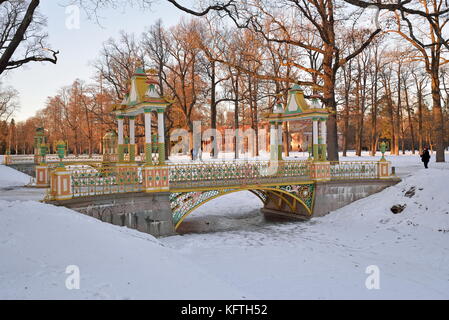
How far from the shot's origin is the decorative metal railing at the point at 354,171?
16339mm

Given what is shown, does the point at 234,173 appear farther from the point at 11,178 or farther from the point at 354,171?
the point at 11,178

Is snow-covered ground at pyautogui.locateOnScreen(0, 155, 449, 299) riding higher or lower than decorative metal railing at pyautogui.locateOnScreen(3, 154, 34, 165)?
lower

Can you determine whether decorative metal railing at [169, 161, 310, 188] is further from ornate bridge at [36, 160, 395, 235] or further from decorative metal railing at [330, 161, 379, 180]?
decorative metal railing at [330, 161, 379, 180]

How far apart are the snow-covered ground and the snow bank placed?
11.6 m

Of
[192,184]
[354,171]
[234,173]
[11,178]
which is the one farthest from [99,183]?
[11,178]

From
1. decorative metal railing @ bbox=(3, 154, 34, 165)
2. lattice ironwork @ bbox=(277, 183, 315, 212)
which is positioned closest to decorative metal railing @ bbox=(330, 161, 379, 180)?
lattice ironwork @ bbox=(277, 183, 315, 212)

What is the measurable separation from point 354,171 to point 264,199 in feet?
15.3

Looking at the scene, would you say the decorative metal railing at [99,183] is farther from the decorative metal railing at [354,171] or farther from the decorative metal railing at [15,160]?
the decorative metal railing at [15,160]

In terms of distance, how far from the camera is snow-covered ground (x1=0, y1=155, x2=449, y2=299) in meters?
5.93

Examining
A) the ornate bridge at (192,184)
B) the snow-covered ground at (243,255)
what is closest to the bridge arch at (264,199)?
the ornate bridge at (192,184)

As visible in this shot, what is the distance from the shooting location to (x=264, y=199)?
58.6ft
